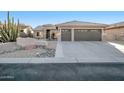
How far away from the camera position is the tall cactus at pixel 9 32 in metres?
22.4

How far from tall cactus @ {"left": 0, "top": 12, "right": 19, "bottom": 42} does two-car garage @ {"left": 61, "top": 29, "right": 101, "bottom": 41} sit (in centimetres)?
835

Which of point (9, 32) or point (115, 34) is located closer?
point (9, 32)

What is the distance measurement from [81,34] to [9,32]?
1161 cm

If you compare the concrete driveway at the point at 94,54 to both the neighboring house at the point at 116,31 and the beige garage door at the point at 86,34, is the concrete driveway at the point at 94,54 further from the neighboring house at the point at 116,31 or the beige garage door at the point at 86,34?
the neighboring house at the point at 116,31

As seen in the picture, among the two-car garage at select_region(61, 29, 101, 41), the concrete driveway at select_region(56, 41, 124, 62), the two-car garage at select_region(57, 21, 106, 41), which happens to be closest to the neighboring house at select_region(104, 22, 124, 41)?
the two-car garage at select_region(57, 21, 106, 41)

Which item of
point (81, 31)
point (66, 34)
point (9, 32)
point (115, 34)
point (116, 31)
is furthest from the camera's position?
point (115, 34)

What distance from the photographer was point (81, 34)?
29734 millimetres

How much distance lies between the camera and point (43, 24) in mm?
37719

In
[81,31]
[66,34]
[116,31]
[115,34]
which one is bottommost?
[66,34]

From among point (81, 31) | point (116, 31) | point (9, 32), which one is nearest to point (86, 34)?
point (81, 31)

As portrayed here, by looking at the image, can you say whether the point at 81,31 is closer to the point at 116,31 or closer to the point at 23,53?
the point at 116,31
